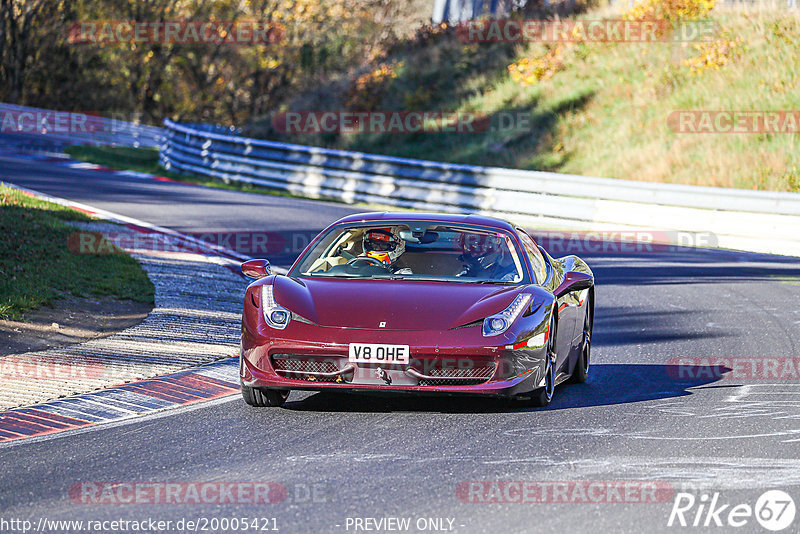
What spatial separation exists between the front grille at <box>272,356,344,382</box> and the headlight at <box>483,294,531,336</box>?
A: 0.99m

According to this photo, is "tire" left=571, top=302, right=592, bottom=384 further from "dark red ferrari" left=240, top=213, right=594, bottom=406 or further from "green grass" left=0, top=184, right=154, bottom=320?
"green grass" left=0, top=184, right=154, bottom=320

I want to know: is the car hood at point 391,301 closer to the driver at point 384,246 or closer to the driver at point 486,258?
the driver at point 486,258

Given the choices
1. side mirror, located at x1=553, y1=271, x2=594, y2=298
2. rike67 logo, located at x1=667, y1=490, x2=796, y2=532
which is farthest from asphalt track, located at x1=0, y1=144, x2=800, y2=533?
side mirror, located at x1=553, y1=271, x2=594, y2=298

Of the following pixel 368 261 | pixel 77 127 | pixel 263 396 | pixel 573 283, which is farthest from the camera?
pixel 77 127

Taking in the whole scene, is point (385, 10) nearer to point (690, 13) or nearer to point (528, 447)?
point (690, 13)

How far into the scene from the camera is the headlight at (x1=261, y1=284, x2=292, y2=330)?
7.87m

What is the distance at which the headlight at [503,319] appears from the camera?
25.4 ft

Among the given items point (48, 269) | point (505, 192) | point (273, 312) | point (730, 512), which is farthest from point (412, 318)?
point (505, 192)

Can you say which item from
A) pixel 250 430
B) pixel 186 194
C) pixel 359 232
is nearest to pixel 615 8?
pixel 186 194

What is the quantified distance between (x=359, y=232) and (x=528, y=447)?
2897mm

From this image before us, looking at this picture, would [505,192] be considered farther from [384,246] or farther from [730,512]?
[730,512]

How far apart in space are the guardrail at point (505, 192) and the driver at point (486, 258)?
39.0 feet

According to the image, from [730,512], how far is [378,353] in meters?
2.62

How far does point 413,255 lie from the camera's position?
9.00m
